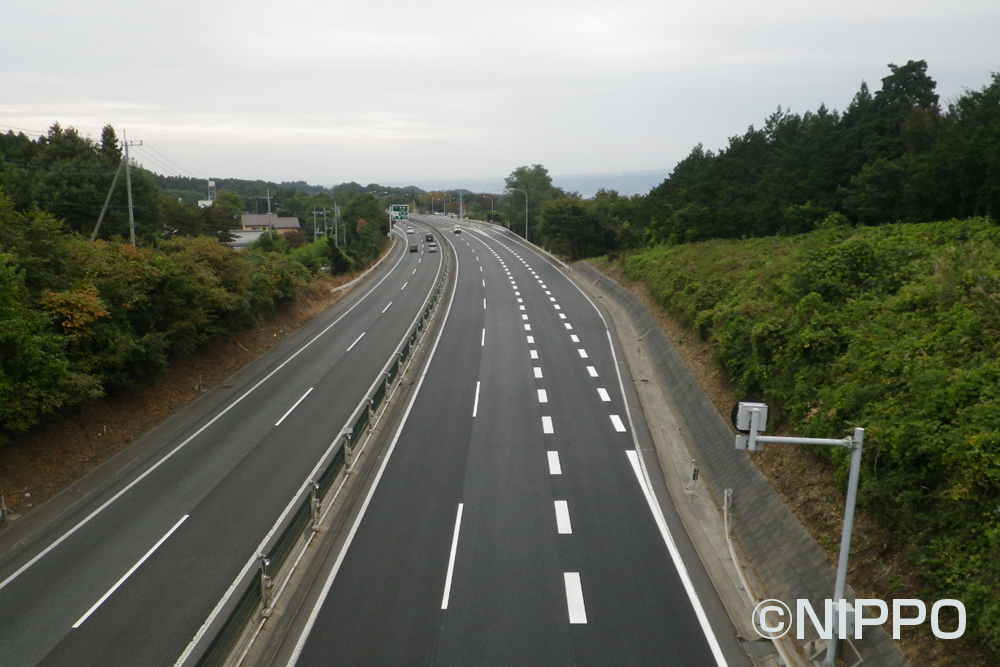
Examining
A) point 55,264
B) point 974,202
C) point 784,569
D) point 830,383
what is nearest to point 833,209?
point 974,202

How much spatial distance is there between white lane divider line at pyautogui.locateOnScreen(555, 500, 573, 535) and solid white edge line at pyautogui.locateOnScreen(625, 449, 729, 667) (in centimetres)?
186

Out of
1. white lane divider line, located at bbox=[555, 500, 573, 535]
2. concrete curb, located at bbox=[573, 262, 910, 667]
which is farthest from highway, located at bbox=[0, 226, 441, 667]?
concrete curb, located at bbox=[573, 262, 910, 667]

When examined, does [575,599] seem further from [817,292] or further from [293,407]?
[293,407]

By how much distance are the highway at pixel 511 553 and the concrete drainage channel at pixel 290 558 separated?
1.08 feet

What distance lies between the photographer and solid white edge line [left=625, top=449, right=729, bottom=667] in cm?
971

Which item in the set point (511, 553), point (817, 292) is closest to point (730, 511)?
point (511, 553)

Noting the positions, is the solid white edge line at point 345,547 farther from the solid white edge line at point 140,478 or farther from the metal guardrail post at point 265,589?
the solid white edge line at point 140,478

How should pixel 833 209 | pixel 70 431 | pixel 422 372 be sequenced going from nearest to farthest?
pixel 70 431 < pixel 422 372 < pixel 833 209

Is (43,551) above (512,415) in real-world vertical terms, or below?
below

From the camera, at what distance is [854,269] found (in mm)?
18156

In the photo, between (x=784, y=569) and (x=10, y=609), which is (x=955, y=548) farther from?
(x=10, y=609)

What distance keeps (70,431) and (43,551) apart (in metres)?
5.62

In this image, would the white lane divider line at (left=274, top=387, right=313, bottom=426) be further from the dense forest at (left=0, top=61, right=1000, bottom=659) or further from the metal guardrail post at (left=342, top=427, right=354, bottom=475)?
the metal guardrail post at (left=342, top=427, right=354, bottom=475)

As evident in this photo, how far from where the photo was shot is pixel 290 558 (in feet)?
37.4
